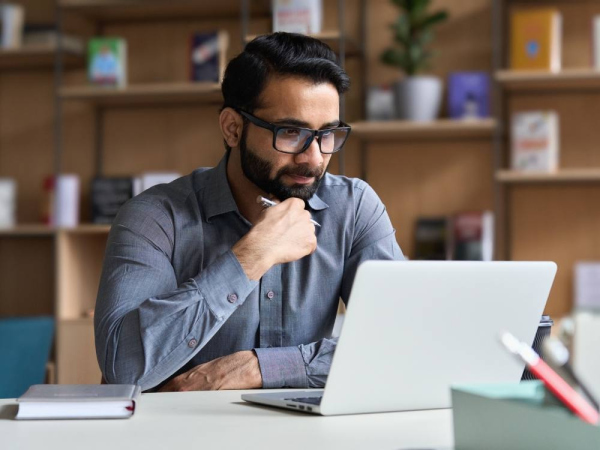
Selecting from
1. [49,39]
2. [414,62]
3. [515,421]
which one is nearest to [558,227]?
[414,62]

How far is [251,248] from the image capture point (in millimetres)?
1644

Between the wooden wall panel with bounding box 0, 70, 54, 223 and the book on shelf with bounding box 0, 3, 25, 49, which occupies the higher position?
the book on shelf with bounding box 0, 3, 25, 49

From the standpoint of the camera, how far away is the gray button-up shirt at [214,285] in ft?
5.07

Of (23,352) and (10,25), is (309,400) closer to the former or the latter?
(23,352)

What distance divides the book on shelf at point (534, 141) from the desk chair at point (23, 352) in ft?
5.94

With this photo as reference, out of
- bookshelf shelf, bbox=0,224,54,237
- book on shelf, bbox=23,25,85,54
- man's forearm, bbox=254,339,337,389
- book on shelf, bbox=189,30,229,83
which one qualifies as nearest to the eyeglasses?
man's forearm, bbox=254,339,337,389

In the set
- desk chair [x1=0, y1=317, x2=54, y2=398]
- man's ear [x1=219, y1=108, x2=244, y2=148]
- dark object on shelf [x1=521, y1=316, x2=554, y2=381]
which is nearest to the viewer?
dark object on shelf [x1=521, y1=316, x2=554, y2=381]

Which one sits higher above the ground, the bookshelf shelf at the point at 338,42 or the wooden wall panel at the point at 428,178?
the bookshelf shelf at the point at 338,42

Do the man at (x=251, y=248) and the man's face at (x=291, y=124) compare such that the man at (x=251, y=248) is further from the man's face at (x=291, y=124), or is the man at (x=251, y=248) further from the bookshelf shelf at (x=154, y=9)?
the bookshelf shelf at (x=154, y=9)

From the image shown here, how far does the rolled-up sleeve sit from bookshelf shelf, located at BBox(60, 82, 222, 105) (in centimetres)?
178

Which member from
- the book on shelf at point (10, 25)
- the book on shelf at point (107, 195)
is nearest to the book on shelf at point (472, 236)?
the book on shelf at point (107, 195)

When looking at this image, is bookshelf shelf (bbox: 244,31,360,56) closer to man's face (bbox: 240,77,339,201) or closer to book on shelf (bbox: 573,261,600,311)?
book on shelf (bbox: 573,261,600,311)

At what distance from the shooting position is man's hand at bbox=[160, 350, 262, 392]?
1533 millimetres

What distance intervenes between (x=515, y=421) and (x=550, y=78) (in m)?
2.63
